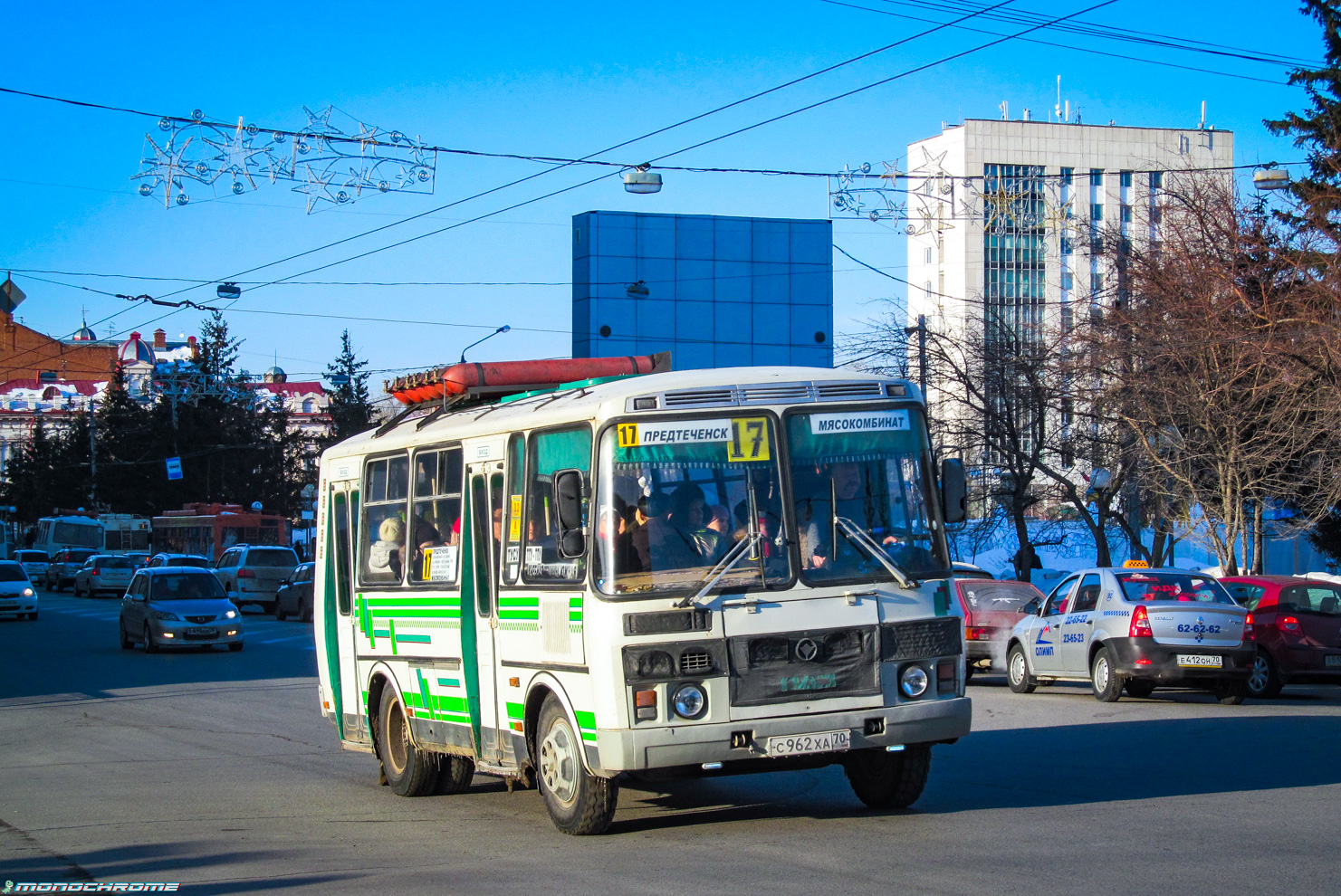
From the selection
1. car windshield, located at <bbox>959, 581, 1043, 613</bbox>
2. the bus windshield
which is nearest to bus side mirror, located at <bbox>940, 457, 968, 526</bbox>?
the bus windshield

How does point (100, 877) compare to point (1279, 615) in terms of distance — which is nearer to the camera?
point (100, 877)

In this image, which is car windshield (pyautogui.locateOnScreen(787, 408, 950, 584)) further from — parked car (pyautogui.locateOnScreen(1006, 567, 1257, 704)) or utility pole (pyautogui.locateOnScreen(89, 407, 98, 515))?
utility pole (pyautogui.locateOnScreen(89, 407, 98, 515))

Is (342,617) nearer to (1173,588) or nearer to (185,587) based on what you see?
(1173,588)

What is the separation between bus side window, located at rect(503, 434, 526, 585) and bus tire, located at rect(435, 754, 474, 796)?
2370mm

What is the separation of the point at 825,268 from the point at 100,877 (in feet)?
176

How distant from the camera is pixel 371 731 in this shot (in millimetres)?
11555

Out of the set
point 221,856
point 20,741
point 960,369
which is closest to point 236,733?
point 20,741

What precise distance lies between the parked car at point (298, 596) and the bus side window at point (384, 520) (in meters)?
27.6

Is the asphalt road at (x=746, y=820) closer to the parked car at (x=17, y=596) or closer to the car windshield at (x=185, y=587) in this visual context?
the car windshield at (x=185, y=587)

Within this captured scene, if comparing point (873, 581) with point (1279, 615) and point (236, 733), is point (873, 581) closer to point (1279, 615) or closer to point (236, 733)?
point (236, 733)

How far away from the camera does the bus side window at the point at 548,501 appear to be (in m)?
8.53

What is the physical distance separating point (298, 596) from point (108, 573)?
61.3 feet

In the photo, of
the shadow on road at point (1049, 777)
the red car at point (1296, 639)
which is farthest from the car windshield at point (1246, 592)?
the shadow on road at point (1049, 777)

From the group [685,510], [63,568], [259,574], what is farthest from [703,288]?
[685,510]
